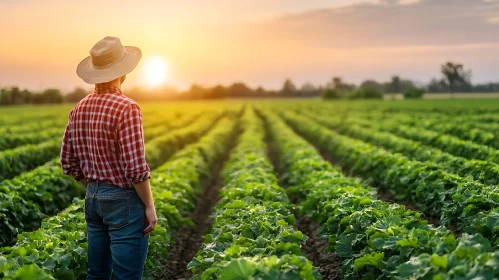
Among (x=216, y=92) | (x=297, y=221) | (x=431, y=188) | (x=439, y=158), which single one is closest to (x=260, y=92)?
(x=216, y=92)

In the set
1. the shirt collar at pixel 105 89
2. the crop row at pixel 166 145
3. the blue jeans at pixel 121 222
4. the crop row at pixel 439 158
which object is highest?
the shirt collar at pixel 105 89

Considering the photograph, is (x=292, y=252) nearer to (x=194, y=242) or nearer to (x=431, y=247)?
(x=431, y=247)

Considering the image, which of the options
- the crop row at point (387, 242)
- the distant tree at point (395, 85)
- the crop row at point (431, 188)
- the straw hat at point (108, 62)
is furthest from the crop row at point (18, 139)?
the distant tree at point (395, 85)

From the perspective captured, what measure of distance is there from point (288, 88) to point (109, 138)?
566 ft

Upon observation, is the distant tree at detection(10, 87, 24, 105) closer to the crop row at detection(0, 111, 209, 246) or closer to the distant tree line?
the distant tree line

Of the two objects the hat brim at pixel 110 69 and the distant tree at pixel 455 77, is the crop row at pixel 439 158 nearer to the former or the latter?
the hat brim at pixel 110 69

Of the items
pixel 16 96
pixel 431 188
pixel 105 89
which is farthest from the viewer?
pixel 16 96

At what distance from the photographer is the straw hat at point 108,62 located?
4570mm

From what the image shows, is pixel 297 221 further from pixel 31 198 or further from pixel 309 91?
pixel 309 91

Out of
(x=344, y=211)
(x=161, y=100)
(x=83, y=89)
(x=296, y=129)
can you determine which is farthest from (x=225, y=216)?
(x=161, y=100)

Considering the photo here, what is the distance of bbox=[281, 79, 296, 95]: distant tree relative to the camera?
6634 inches

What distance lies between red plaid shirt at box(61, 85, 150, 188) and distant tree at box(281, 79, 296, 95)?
163437mm

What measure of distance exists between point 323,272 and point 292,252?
2490mm

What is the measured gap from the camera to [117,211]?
4438 millimetres
